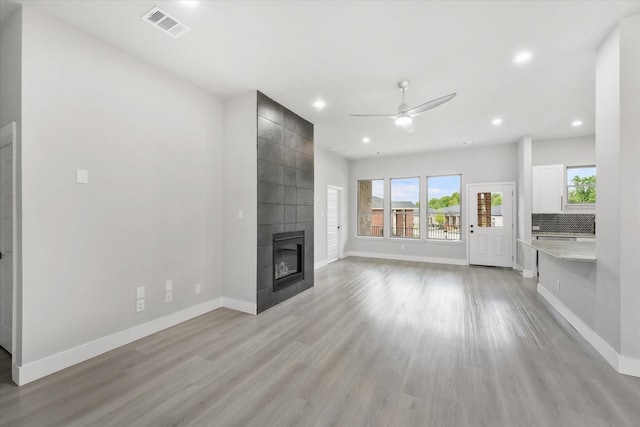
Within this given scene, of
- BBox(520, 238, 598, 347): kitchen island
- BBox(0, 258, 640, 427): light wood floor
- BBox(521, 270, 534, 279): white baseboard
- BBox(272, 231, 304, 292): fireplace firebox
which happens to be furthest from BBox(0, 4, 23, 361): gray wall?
BBox(521, 270, 534, 279): white baseboard

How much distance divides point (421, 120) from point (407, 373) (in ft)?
13.3

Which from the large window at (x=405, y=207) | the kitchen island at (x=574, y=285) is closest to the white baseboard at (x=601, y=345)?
the kitchen island at (x=574, y=285)

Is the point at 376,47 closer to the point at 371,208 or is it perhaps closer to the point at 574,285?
the point at 574,285

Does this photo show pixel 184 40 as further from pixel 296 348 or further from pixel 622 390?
pixel 622 390

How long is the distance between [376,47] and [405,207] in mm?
5588

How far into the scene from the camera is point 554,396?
77.2 inches

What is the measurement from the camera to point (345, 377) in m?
2.20

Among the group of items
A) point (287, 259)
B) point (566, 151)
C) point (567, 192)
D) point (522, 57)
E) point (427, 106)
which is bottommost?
point (287, 259)

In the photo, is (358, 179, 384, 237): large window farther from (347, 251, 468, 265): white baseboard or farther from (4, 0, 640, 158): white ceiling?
(4, 0, 640, 158): white ceiling

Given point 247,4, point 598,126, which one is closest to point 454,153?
point 598,126

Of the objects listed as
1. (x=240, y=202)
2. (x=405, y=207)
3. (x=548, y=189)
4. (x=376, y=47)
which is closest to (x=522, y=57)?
(x=376, y=47)

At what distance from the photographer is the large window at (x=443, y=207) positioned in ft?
23.2

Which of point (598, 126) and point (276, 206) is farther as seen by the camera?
point (276, 206)

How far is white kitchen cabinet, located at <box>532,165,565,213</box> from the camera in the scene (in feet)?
19.0
